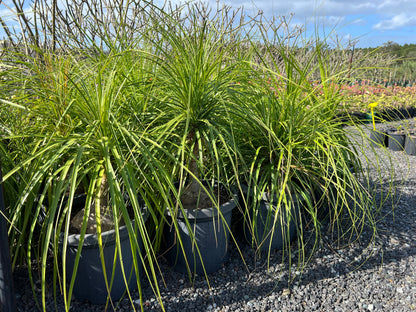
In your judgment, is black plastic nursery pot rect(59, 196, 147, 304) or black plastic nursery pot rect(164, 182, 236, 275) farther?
black plastic nursery pot rect(164, 182, 236, 275)

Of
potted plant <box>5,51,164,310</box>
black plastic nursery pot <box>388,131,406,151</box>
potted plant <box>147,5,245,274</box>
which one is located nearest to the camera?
potted plant <box>5,51,164,310</box>

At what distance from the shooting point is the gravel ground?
1431 millimetres

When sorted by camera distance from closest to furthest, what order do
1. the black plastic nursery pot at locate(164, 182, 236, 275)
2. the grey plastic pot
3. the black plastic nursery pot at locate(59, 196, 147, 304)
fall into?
the black plastic nursery pot at locate(59, 196, 147, 304) → the black plastic nursery pot at locate(164, 182, 236, 275) → the grey plastic pot

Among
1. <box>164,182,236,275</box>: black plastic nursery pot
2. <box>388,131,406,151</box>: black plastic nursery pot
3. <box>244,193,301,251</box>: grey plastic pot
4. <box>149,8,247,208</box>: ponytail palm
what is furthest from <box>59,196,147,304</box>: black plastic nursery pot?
<box>388,131,406,151</box>: black plastic nursery pot

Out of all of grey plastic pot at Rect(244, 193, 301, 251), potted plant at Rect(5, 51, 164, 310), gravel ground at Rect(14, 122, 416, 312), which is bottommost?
gravel ground at Rect(14, 122, 416, 312)

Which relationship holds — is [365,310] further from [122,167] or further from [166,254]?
[122,167]

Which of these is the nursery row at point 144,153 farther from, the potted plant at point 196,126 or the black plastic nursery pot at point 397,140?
the black plastic nursery pot at point 397,140

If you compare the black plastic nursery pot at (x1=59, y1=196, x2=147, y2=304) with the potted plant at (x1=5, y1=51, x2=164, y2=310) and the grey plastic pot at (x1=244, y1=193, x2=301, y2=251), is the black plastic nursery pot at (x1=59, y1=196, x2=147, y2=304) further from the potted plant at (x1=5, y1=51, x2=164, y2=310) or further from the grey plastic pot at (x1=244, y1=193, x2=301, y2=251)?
the grey plastic pot at (x1=244, y1=193, x2=301, y2=251)

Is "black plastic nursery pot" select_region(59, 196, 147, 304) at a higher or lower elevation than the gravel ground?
higher

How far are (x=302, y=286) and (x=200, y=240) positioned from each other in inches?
21.2

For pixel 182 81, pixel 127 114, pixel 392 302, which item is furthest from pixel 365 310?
pixel 127 114

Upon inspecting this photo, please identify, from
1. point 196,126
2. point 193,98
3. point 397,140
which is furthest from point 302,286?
point 397,140

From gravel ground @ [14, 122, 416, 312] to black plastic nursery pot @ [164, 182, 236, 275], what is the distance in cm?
6

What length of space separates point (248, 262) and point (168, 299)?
18.9 inches
